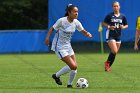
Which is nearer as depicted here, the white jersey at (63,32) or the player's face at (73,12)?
the player's face at (73,12)

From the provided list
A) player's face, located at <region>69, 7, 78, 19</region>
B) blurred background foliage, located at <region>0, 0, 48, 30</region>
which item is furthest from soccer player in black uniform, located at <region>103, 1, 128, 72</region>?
blurred background foliage, located at <region>0, 0, 48, 30</region>

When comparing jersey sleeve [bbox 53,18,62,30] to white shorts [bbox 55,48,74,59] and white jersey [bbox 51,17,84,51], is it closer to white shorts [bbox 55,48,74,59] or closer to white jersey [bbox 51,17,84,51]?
white jersey [bbox 51,17,84,51]

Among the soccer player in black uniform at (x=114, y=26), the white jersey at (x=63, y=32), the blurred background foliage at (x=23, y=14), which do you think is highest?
the white jersey at (x=63, y=32)

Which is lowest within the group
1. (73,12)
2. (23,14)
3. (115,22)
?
(23,14)

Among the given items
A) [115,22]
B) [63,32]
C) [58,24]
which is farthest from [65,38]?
[115,22]

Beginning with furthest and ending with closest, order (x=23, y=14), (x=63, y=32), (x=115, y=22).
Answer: (x=23, y=14) < (x=115, y=22) < (x=63, y=32)

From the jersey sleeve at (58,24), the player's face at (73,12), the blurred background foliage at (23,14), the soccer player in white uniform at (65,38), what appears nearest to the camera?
the player's face at (73,12)

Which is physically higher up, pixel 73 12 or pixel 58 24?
pixel 73 12

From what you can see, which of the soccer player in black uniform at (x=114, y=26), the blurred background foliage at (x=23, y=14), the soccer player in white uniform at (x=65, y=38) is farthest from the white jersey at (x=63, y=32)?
the blurred background foliage at (x=23, y=14)

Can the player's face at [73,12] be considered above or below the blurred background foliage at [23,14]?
above

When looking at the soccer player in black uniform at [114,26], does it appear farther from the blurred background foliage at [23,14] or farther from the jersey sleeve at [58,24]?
the blurred background foliage at [23,14]

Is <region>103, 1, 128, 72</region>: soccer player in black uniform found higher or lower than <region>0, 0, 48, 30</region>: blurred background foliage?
higher

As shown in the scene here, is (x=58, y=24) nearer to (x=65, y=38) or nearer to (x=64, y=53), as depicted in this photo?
(x=65, y=38)

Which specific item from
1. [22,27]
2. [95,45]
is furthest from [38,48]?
[22,27]
